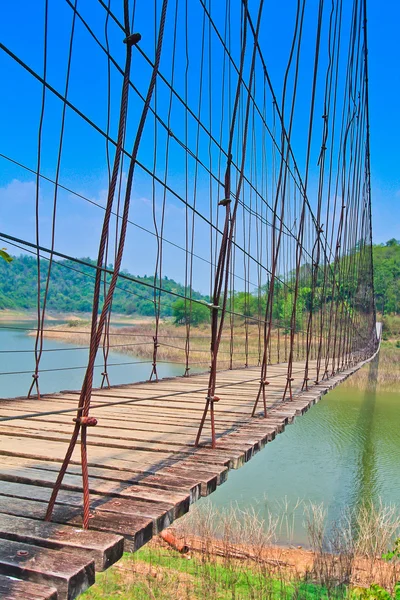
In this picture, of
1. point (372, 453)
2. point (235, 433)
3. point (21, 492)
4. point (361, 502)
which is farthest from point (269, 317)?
point (372, 453)

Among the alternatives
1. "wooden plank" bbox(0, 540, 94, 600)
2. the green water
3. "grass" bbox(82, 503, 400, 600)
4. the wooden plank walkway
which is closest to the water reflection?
the green water

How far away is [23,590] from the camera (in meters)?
0.58

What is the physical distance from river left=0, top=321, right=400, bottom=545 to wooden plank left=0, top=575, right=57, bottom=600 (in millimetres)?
2683

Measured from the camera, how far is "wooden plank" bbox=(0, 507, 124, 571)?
0.68 metres

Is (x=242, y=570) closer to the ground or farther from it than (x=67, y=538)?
closer to the ground

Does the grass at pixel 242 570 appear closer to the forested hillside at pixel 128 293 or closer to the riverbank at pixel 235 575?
the riverbank at pixel 235 575

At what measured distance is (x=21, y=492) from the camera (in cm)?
92

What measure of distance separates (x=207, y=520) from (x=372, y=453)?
4.31 meters

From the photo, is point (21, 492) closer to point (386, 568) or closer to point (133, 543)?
point (133, 543)

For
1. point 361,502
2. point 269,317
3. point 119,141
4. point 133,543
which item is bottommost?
point 361,502

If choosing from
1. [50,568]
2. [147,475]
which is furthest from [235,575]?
[50,568]

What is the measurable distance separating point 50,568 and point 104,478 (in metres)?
0.40

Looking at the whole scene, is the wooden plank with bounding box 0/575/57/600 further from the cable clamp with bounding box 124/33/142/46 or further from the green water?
the green water

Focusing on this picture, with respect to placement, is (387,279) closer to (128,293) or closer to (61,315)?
(61,315)
